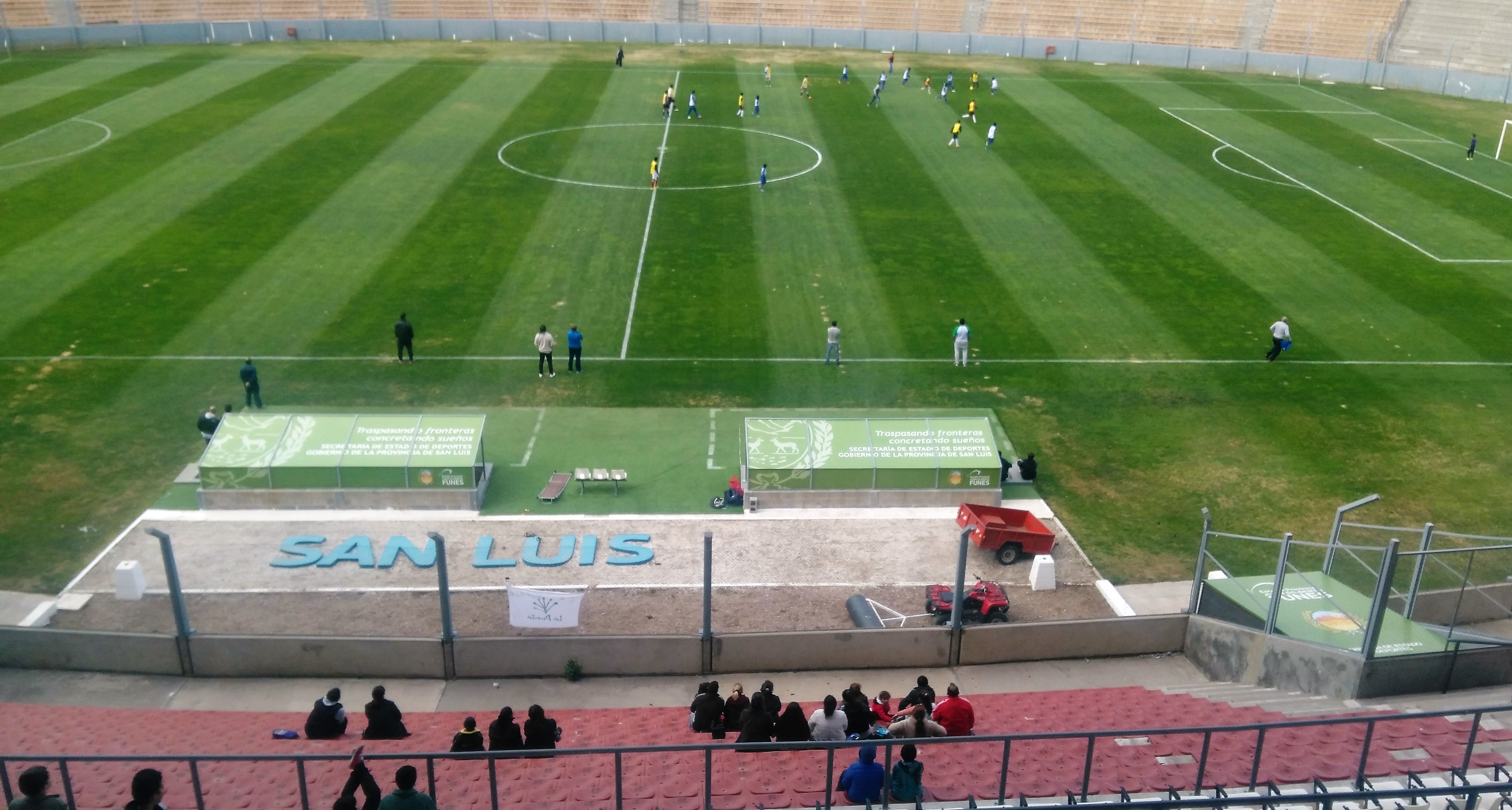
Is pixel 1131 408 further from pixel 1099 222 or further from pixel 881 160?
pixel 881 160

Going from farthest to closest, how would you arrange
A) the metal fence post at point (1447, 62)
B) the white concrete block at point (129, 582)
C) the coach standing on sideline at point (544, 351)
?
the metal fence post at point (1447, 62) < the coach standing on sideline at point (544, 351) < the white concrete block at point (129, 582)

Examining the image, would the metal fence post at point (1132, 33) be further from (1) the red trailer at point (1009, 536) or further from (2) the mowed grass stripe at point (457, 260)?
(1) the red trailer at point (1009, 536)

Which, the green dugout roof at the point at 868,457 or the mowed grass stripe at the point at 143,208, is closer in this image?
the green dugout roof at the point at 868,457

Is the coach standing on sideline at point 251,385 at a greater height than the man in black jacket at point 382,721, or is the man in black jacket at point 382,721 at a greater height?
the man in black jacket at point 382,721

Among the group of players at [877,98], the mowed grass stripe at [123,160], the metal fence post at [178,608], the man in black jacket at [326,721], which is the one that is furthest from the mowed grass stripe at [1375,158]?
the mowed grass stripe at [123,160]

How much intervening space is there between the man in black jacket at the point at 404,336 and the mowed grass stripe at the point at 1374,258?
26.2m

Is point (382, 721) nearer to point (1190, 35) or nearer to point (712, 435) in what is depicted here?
point (712, 435)

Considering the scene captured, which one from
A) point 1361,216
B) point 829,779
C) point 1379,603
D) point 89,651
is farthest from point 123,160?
point 1361,216

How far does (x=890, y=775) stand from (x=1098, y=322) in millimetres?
24213

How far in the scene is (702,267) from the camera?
37.8m

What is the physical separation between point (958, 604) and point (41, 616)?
15.3m

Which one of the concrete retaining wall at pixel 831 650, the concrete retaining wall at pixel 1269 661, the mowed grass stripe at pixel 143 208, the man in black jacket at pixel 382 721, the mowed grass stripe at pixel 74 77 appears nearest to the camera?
the man in black jacket at pixel 382 721

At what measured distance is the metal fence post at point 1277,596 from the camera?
17.1 m

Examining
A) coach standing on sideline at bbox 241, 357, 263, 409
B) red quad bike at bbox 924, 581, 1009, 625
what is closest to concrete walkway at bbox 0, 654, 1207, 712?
red quad bike at bbox 924, 581, 1009, 625
